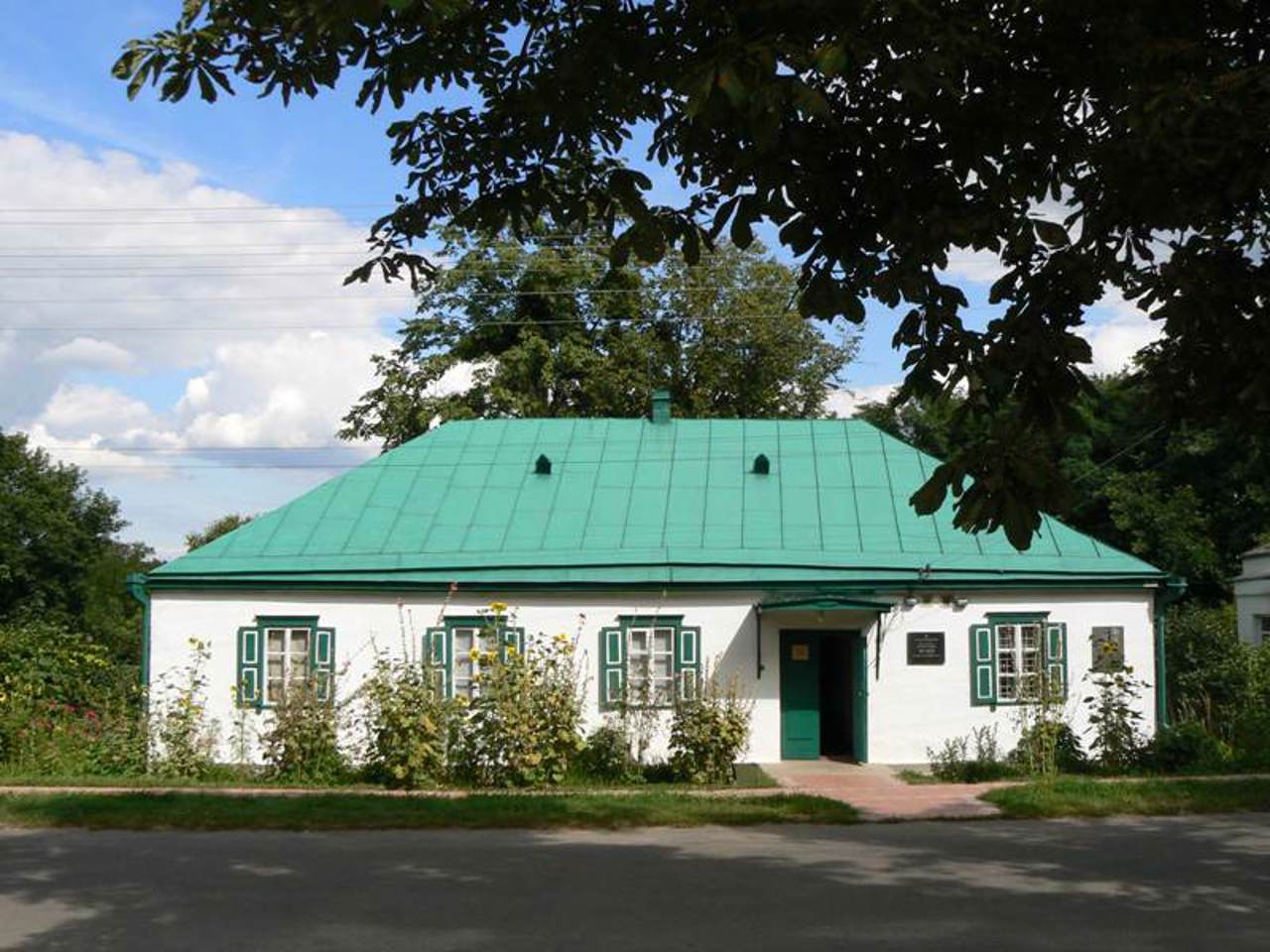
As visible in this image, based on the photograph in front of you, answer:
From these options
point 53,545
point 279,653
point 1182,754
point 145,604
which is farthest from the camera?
point 53,545

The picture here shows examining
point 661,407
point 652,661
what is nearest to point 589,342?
point 661,407

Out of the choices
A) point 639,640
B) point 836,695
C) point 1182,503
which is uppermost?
point 1182,503

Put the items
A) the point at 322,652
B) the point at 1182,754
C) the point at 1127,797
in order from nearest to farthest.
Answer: the point at 1127,797 < the point at 1182,754 < the point at 322,652

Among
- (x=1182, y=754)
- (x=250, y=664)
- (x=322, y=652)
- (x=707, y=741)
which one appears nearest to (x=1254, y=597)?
(x=1182, y=754)

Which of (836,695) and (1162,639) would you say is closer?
(1162,639)

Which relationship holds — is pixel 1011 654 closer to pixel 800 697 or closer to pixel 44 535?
pixel 800 697

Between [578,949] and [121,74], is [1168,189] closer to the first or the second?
[121,74]

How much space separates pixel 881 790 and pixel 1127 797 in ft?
9.56

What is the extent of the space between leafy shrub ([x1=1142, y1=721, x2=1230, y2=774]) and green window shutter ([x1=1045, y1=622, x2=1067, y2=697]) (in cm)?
187

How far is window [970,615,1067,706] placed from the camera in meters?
19.4

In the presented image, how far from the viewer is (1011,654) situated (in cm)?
1959

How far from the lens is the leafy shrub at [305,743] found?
55.5 ft

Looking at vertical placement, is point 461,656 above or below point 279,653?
below

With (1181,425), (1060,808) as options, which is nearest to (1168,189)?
(1181,425)
